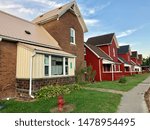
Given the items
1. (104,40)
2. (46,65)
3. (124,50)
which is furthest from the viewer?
(124,50)

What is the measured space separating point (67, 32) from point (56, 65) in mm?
6562

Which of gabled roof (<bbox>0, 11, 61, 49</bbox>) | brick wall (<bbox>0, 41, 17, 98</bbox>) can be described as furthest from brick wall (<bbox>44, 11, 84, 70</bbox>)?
brick wall (<bbox>0, 41, 17, 98</bbox>)

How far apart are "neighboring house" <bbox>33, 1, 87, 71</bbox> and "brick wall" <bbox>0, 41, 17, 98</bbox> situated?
278 inches

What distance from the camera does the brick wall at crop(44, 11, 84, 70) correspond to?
65.3 ft

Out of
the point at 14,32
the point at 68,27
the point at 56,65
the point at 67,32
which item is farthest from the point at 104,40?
the point at 14,32

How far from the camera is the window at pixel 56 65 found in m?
15.1

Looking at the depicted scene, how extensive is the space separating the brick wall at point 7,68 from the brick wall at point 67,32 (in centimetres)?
704

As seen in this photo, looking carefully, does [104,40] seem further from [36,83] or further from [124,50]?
[36,83]

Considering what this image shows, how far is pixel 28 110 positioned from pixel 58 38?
1181 centimetres

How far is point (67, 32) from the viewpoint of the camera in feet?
68.5

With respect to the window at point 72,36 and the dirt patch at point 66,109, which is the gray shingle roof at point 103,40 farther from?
the dirt patch at point 66,109

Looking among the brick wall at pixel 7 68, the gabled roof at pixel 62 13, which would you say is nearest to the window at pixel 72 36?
the gabled roof at pixel 62 13

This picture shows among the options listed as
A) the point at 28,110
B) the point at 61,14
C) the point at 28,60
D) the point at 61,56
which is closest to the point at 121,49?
the point at 61,14

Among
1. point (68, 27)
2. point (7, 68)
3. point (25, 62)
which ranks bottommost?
point (7, 68)
